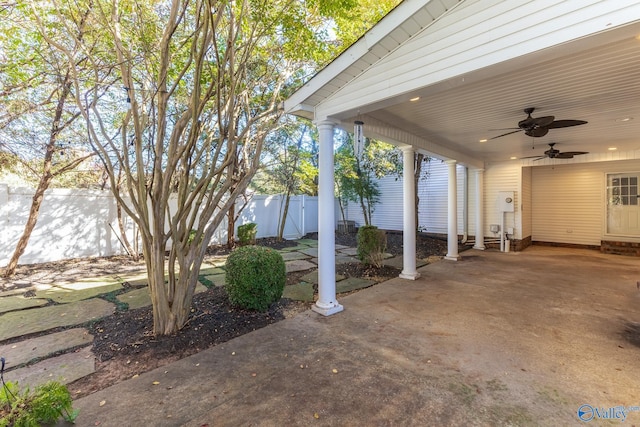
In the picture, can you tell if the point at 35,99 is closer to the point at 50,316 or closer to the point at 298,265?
the point at 50,316

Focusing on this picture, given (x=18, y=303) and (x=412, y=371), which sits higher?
(x=18, y=303)

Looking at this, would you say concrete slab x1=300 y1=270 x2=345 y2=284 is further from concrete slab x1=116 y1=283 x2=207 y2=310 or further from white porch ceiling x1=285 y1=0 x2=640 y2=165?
white porch ceiling x1=285 y1=0 x2=640 y2=165

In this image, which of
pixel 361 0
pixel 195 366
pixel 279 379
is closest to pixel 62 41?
pixel 361 0

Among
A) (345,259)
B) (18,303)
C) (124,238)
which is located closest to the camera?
(18,303)

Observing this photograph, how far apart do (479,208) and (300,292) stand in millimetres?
6458

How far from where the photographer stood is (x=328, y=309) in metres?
3.55

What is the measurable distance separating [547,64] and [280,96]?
16.6 feet

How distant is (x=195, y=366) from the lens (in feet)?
7.92

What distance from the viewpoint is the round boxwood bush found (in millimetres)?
3334

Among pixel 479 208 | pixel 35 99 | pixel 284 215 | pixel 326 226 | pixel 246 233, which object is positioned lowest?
pixel 246 233

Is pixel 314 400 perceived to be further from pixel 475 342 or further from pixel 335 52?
pixel 335 52

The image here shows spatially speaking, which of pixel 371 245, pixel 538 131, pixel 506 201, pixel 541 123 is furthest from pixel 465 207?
pixel 541 123

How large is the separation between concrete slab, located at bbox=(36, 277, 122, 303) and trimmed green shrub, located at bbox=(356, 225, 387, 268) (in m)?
4.40

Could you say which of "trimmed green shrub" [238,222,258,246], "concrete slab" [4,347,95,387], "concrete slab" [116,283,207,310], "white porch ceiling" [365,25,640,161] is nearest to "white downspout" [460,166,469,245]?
"white porch ceiling" [365,25,640,161]
